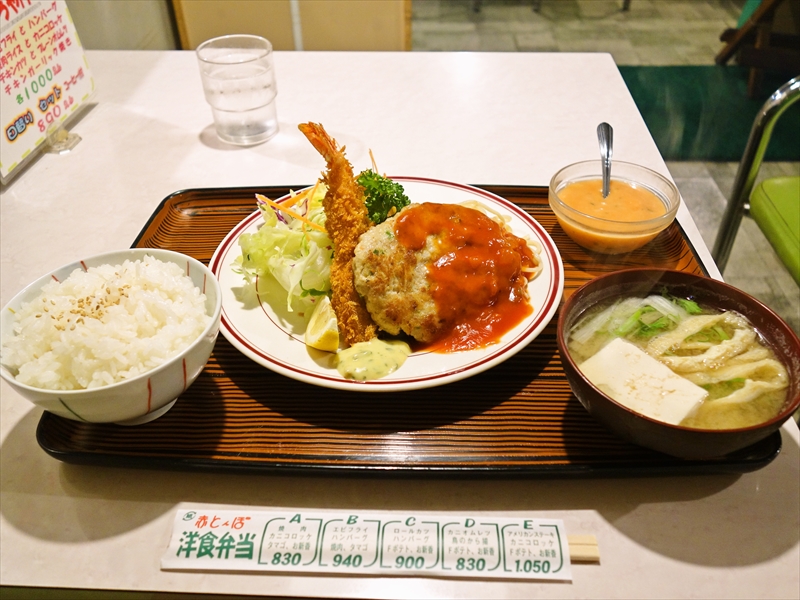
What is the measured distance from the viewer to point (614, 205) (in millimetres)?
1972

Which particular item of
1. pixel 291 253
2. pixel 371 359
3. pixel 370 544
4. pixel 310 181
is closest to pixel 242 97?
pixel 310 181

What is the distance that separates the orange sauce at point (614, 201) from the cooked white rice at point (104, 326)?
126 centimetres

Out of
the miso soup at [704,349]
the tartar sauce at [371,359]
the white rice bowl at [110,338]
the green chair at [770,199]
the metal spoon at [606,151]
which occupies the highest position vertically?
the white rice bowl at [110,338]

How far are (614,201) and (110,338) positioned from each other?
1582mm

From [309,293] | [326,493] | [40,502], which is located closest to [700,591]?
[326,493]

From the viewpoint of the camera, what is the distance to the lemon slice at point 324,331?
1.50 m

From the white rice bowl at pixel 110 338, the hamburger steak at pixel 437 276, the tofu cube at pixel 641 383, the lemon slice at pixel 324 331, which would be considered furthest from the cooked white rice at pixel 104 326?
the tofu cube at pixel 641 383

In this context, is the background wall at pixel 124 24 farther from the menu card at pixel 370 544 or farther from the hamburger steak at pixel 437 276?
the menu card at pixel 370 544

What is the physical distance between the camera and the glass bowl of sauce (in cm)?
181

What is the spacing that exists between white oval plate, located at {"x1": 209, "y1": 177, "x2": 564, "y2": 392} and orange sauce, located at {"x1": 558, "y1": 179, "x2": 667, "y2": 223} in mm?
267

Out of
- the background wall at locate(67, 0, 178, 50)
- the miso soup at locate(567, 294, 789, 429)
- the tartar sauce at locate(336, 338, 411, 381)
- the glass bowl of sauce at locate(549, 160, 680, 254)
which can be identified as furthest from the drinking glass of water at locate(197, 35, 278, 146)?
the miso soup at locate(567, 294, 789, 429)

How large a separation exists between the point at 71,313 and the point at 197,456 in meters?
0.41

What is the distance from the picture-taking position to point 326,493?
125cm

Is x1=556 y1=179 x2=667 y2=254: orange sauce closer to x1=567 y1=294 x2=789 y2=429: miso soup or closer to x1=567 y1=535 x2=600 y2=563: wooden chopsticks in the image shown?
x1=567 y1=294 x2=789 y2=429: miso soup
